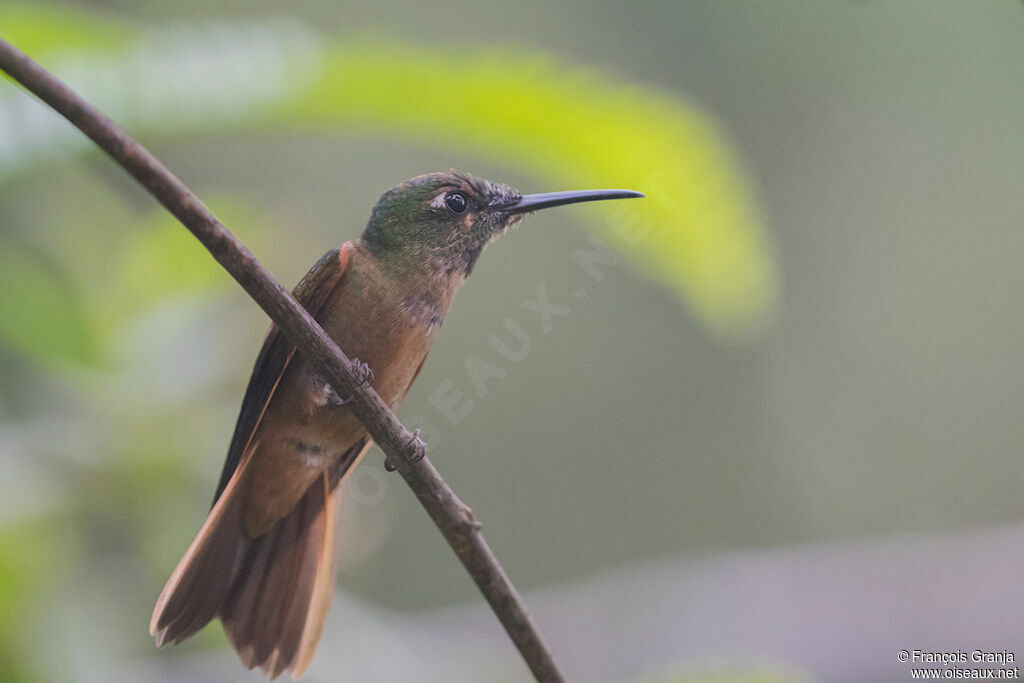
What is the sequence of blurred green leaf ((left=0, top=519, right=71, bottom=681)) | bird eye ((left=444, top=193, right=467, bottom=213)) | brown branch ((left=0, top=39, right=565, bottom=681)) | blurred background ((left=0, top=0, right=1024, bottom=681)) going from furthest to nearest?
bird eye ((left=444, top=193, right=467, bottom=213)), blurred background ((left=0, top=0, right=1024, bottom=681)), blurred green leaf ((left=0, top=519, right=71, bottom=681)), brown branch ((left=0, top=39, right=565, bottom=681))

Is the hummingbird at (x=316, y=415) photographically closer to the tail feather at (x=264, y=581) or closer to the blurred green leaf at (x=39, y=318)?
the tail feather at (x=264, y=581)

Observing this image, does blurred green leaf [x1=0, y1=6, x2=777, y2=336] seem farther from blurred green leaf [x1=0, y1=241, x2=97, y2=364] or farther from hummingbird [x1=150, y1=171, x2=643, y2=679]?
blurred green leaf [x1=0, y1=241, x2=97, y2=364]

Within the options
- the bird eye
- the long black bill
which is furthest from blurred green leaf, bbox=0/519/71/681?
the long black bill

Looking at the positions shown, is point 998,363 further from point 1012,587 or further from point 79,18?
point 79,18

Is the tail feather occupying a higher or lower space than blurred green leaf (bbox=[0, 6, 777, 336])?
lower

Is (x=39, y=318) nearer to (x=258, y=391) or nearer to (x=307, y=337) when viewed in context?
(x=258, y=391)

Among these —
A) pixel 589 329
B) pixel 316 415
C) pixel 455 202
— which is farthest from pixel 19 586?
pixel 589 329

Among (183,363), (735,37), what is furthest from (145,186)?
(735,37)
